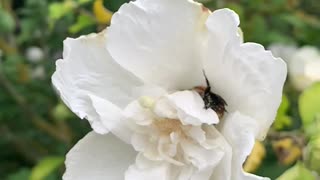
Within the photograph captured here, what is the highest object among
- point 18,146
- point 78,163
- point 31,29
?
point 78,163

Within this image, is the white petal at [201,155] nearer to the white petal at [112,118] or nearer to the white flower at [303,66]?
the white petal at [112,118]

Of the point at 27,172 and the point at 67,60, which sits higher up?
the point at 67,60

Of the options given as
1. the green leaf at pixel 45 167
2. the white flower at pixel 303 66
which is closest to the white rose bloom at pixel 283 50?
the white flower at pixel 303 66

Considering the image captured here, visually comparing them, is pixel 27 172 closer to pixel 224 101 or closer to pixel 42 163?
pixel 42 163

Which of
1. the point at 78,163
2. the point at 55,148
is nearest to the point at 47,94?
the point at 55,148

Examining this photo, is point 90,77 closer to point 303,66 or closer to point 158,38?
point 158,38

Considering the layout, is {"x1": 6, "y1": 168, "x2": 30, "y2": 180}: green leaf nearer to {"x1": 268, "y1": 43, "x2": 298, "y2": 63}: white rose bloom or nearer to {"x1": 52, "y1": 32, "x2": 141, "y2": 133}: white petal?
{"x1": 268, "y1": 43, "x2": 298, "y2": 63}: white rose bloom

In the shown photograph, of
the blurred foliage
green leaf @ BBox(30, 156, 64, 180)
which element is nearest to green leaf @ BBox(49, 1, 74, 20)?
the blurred foliage
